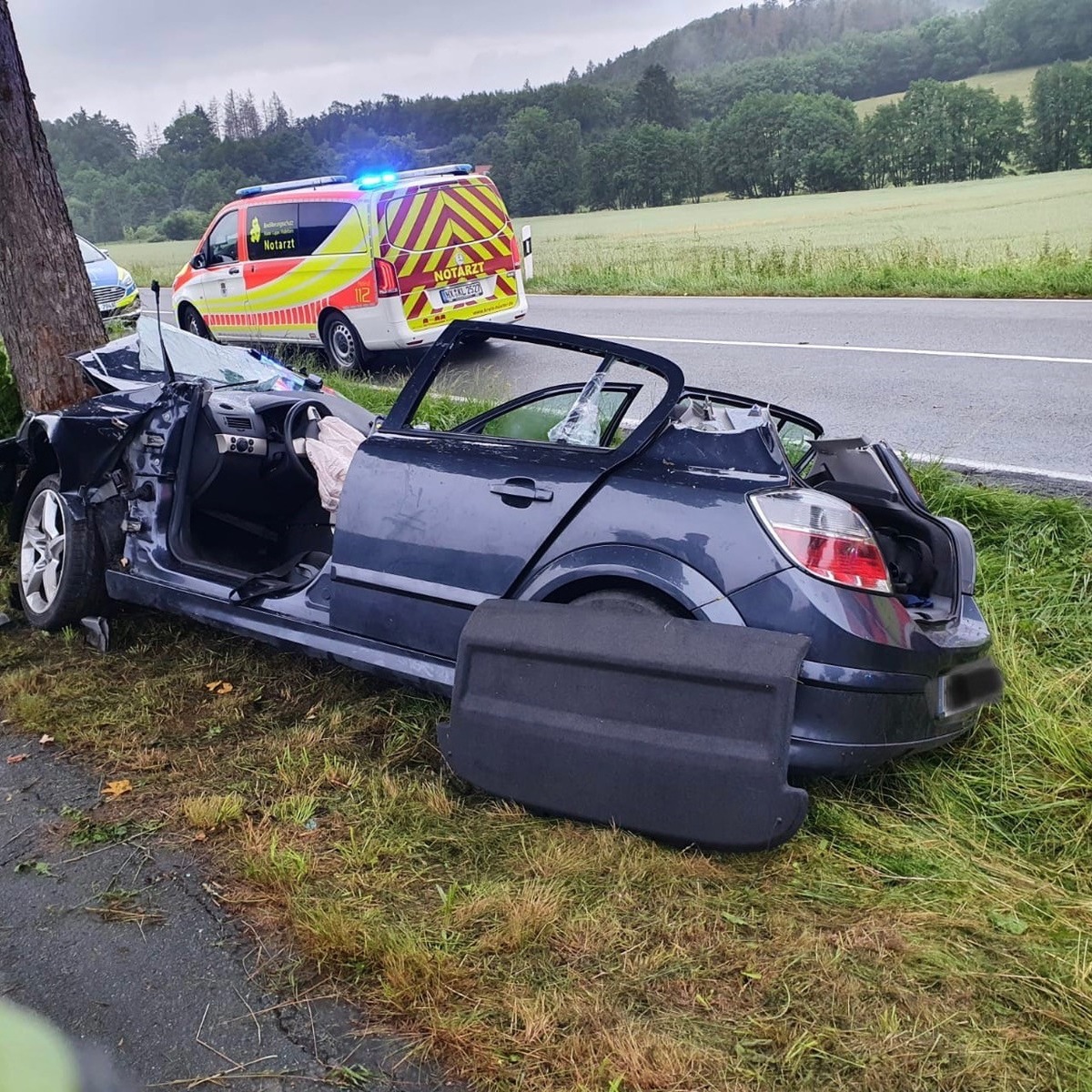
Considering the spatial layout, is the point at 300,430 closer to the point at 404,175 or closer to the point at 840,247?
the point at 404,175

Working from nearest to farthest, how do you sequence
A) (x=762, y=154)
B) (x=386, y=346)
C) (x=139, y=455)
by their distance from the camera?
(x=139, y=455) < (x=386, y=346) < (x=762, y=154)

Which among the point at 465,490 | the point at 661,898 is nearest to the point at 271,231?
the point at 465,490

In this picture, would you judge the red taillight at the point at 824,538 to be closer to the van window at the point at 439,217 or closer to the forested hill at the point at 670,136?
the van window at the point at 439,217

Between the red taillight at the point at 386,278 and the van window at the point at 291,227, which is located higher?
the van window at the point at 291,227

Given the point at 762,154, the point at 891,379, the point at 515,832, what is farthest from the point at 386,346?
the point at 762,154

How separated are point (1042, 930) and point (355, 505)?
7.62 ft

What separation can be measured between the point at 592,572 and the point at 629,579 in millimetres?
112

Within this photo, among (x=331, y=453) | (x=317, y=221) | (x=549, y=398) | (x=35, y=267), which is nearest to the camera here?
(x=549, y=398)

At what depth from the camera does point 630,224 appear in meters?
38.2

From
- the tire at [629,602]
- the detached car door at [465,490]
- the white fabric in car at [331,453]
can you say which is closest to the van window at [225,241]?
the white fabric in car at [331,453]

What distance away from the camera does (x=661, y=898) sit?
256cm

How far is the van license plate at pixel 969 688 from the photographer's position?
288 cm

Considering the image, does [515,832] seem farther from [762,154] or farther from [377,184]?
[762,154]

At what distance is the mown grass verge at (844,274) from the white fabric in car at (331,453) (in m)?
11.1
